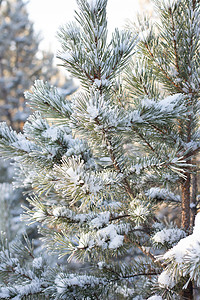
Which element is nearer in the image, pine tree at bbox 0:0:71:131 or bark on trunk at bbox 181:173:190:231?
bark on trunk at bbox 181:173:190:231

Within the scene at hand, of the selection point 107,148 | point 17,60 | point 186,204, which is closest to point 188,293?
point 186,204

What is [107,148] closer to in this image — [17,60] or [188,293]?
[188,293]

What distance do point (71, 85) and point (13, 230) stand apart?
5.14 metres

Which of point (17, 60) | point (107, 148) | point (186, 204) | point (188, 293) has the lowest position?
point (188, 293)

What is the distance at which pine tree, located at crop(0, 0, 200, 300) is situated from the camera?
0.71 meters

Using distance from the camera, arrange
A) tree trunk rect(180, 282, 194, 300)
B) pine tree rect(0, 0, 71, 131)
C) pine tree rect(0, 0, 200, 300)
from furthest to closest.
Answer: pine tree rect(0, 0, 71, 131) < tree trunk rect(180, 282, 194, 300) < pine tree rect(0, 0, 200, 300)

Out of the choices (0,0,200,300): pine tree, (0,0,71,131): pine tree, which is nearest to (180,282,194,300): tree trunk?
(0,0,200,300): pine tree

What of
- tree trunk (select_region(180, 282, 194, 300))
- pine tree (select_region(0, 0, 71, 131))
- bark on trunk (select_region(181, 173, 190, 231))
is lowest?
tree trunk (select_region(180, 282, 194, 300))

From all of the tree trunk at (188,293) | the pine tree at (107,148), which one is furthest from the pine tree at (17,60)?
the tree trunk at (188,293)

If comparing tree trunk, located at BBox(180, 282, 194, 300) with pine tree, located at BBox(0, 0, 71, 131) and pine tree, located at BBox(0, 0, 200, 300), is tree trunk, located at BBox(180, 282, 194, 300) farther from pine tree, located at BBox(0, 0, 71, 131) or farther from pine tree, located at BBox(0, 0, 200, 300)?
pine tree, located at BBox(0, 0, 71, 131)

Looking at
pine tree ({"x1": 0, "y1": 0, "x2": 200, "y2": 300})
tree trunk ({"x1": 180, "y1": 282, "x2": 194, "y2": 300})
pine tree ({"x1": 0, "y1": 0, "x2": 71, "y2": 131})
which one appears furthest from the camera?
pine tree ({"x1": 0, "y1": 0, "x2": 71, "y2": 131})

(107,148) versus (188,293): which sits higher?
(107,148)

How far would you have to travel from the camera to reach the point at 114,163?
88cm

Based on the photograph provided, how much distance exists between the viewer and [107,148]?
843mm
